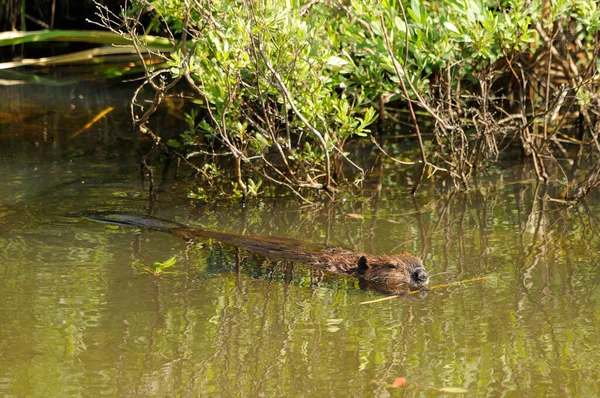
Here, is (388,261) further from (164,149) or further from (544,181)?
(164,149)

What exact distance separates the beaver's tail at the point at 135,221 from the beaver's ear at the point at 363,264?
149 cm

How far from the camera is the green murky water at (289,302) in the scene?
13.5ft

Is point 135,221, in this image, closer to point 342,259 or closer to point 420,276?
point 342,259

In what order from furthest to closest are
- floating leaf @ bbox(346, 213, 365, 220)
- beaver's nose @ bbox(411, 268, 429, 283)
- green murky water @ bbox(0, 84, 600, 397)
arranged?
floating leaf @ bbox(346, 213, 365, 220), beaver's nose @ bbox(411, 268, 429, 283), green murky water @ bbox(0, 84, 600, 397)

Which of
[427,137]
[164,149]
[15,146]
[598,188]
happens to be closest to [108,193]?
[164,149]

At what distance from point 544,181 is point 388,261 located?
2791mm

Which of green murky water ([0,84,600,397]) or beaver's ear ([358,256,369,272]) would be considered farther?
beaver's ear ([358,256,369,272])

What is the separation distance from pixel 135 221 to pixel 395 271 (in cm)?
208

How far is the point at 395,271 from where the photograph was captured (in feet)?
17.6

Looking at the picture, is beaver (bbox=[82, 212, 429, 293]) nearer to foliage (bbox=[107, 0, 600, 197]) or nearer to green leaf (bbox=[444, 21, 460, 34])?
foliage (bbox=[107, 0, 600, 197])

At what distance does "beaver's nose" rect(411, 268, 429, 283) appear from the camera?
524 centimetres

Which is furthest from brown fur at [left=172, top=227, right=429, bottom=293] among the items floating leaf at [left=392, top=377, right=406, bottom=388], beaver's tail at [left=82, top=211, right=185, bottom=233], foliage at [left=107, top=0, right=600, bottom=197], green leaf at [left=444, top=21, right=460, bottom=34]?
green leaf at [left=444, top=21, right=460, bottom=34]

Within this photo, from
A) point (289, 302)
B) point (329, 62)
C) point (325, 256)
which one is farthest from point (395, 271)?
point (329, 62)

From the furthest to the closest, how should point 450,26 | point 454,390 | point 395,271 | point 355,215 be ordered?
point 355,215, point 450,26, point 395,271, point 454,390
